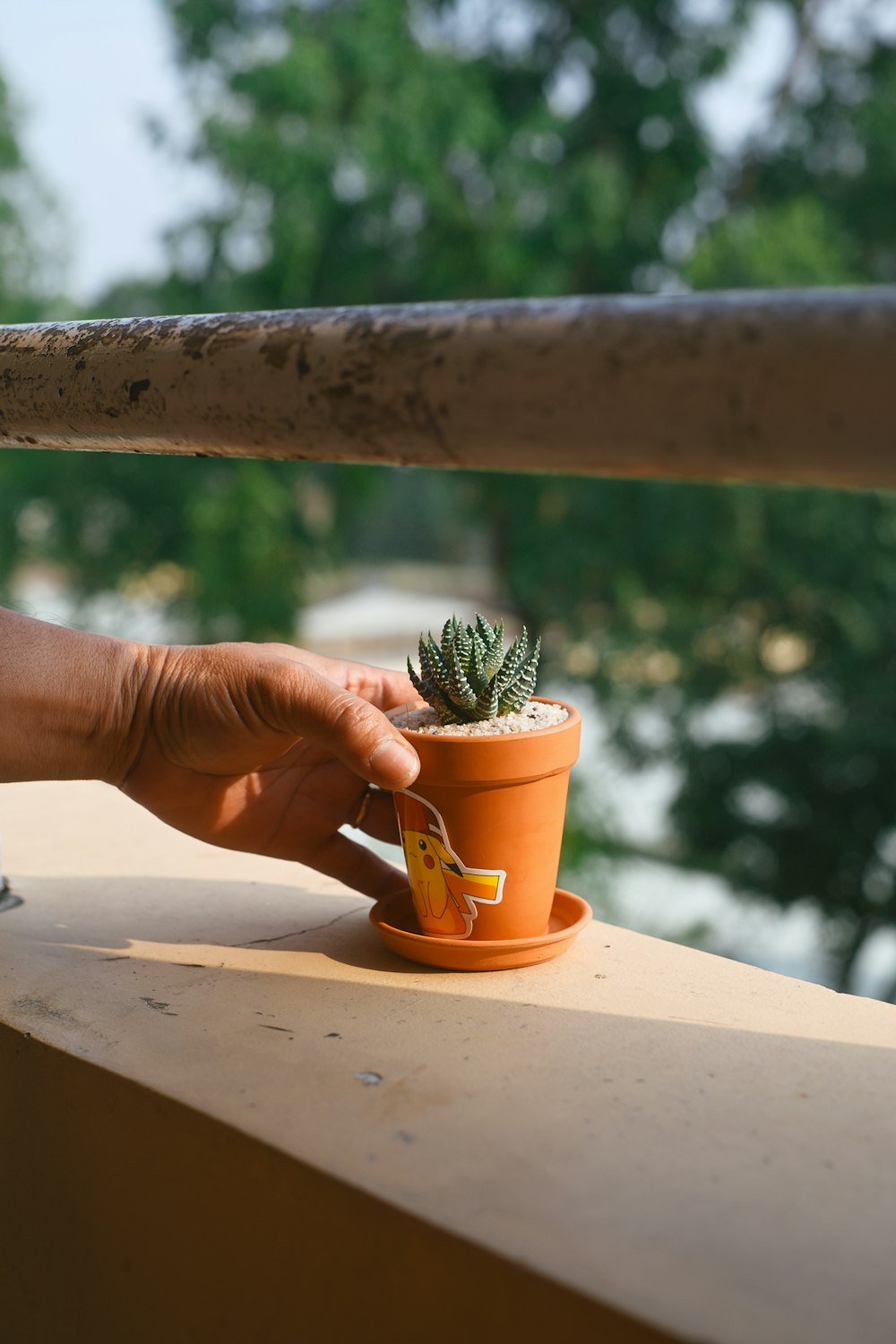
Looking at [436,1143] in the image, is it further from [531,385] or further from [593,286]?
[593,286]

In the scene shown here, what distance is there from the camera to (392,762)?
3.34ft

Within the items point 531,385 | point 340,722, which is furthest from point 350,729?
point 531,385

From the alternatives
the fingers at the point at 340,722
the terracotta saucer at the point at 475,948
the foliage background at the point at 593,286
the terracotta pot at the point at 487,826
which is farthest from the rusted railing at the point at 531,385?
the foliage background at the point at 593,286

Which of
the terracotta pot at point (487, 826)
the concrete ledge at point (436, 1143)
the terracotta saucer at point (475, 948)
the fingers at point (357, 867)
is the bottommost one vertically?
the concrete ledge at point (436, 1143)

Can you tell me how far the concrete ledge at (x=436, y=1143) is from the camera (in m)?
0.67

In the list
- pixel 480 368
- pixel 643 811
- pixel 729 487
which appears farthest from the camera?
pixel 643 811

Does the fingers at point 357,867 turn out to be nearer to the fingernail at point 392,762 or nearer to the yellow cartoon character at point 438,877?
the yellow cartoon character at point 438,877

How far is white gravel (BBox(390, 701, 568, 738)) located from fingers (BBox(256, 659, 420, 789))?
6cm

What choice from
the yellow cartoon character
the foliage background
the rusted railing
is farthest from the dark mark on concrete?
the foliage background

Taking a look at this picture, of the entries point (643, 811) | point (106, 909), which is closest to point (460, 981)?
point (106, 909)

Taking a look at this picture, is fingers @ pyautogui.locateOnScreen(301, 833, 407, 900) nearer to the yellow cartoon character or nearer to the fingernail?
the yellow cartoon character

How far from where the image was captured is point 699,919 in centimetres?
717

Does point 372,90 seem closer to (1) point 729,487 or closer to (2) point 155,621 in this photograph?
(1) point 729,487

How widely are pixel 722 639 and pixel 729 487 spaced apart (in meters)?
0.98
